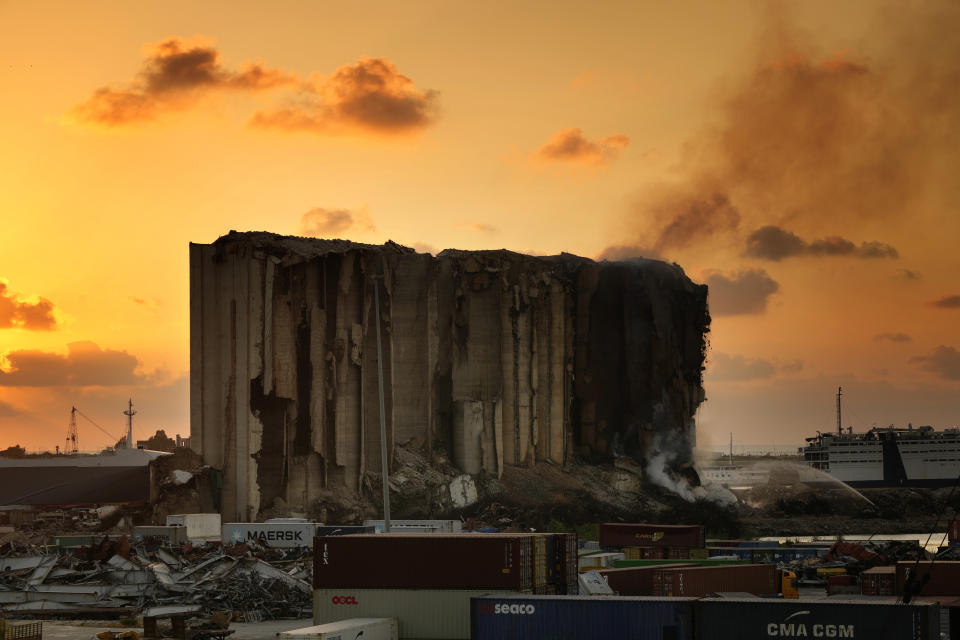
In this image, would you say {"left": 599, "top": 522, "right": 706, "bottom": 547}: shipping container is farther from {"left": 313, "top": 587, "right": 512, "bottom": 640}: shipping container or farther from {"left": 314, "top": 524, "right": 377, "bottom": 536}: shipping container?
{"left": 313, "top": 587, "right": 512, "bottom": 640}: shipping container

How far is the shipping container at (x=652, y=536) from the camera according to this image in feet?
290

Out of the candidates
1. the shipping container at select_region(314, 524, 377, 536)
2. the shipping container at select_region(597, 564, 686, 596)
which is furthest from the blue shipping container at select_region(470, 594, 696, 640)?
the shipping container at select_region(314, 524, 377, 536)

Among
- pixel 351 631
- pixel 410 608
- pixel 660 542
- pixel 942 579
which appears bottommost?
pixel 660 542

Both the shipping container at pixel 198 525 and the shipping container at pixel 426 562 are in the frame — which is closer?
the shipping container at pixel 426 562

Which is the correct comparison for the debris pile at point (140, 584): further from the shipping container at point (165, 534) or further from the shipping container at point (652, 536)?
the shipping container at point (652, 536)

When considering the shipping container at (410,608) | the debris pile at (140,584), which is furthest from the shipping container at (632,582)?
the shipping container at (410,608)

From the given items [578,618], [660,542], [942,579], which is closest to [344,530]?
[660,542]

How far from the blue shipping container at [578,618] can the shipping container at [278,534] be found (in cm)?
4704

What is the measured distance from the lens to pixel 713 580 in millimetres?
62656

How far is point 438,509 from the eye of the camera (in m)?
126

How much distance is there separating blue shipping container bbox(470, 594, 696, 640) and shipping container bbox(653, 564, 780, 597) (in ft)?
59.6

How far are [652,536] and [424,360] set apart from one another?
153ft

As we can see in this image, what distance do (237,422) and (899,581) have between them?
6887cm

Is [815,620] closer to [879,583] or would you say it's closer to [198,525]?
[879,583]
